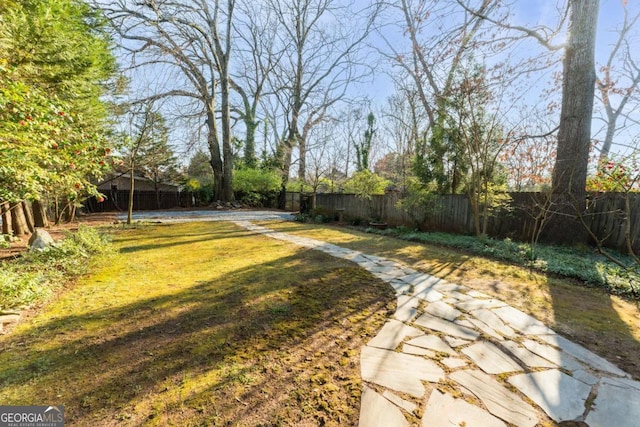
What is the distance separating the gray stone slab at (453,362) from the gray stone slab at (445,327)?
0.37 meters

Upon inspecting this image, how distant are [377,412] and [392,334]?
2.88 feet

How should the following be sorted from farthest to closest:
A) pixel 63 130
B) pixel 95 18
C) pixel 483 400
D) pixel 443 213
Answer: pixel 95 18
pixel 443 213
pixel 63 130
pixel 483 400

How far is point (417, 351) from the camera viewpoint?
79.9 inches

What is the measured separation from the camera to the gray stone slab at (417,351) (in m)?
1.99

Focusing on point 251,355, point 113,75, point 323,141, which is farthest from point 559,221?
point 113,75

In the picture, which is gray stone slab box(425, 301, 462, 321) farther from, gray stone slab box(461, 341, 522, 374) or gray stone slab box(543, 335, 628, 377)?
gray stone slab box(543, 335, 628, 377)

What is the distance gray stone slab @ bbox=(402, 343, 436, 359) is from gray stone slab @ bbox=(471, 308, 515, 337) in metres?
0.84

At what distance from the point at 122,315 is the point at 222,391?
1585mm

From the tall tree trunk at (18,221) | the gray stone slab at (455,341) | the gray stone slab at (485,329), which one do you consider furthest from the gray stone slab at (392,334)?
the tall tree trunk at (18,221)

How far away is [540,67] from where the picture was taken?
6434 mm

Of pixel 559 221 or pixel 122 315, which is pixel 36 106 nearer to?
pixel 122 315

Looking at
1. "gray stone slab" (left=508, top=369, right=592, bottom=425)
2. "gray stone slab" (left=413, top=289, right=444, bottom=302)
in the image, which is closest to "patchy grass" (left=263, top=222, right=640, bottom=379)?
"gray stone slab" (left=508, top=369, right=592, bottom=425)

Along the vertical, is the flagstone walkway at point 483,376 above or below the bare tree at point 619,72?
below

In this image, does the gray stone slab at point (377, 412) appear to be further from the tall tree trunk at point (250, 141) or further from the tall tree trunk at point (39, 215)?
the tall tree trunk at point (250, 141)
